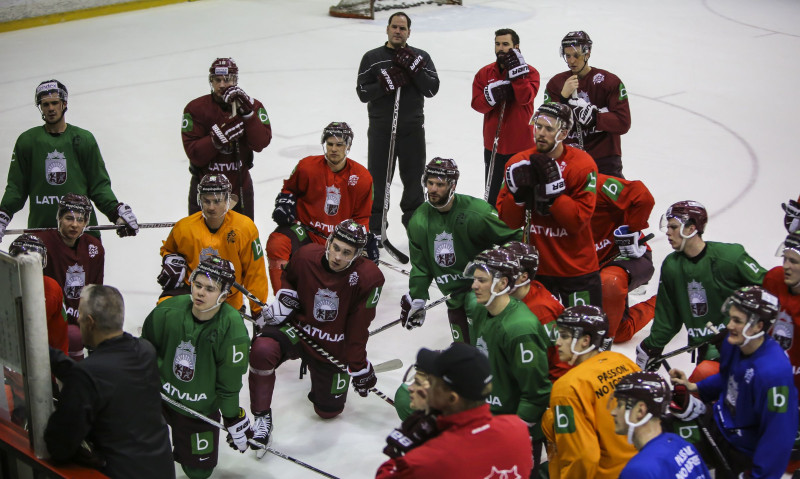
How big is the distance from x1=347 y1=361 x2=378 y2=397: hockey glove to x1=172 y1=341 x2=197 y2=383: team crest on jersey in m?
0.88

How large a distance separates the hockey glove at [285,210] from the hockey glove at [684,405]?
261cm

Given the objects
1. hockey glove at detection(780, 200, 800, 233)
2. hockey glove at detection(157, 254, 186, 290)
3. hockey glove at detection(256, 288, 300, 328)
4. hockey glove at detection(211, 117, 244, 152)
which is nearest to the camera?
hockey glove at detection(256, 288, 300, 328)

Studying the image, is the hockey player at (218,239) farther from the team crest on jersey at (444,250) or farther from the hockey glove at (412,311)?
the team crest on jersey at (444,250)

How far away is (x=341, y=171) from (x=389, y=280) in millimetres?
1183

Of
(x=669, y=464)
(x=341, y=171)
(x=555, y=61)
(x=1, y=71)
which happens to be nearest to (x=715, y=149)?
(x=555, y=61)

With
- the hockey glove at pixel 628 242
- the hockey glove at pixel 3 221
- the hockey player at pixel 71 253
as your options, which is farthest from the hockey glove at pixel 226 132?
the hockey glove at pixel 628 242

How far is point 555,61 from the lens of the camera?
1280 cm

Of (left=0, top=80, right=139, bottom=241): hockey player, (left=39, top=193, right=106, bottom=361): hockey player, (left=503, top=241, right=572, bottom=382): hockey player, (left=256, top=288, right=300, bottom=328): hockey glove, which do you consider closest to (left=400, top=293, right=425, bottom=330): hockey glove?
(left=256, top=288, right=300, bottom=328): hockey glove

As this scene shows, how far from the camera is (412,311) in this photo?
5.26m

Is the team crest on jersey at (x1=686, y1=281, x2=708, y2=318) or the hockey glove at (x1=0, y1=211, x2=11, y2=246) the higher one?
the hockey glove at (x1=0, y1=211, x2=11, y2=246)

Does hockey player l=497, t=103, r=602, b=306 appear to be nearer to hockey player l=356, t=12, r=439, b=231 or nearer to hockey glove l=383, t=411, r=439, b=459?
hockey player l=356, t=12, r=439, b=231

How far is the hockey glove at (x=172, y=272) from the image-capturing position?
511 centimetres

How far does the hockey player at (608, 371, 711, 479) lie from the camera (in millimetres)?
3197

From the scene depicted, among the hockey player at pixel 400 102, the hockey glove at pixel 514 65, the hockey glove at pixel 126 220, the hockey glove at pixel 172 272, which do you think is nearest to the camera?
the hockey glove at pixel 172 272
